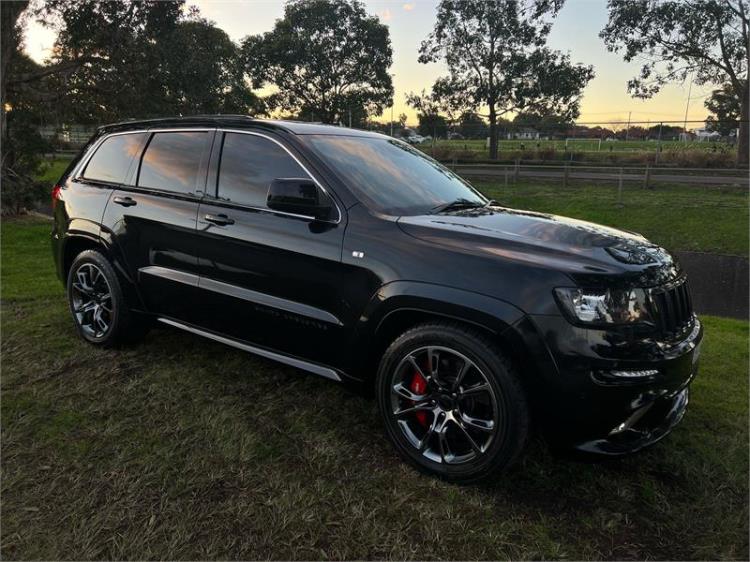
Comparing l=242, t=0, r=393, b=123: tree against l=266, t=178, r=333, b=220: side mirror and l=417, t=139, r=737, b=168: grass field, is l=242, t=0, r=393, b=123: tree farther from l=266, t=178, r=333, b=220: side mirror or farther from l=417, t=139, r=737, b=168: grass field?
l=266, t=178, r=333, b=220: side mirror

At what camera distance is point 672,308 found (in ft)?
8.96

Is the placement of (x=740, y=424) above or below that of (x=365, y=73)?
below

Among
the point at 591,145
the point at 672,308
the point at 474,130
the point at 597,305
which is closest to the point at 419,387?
the point at 597,305

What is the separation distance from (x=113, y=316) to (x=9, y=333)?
1299mm

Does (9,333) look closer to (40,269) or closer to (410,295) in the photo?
(40,269)

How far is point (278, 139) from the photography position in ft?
11.4

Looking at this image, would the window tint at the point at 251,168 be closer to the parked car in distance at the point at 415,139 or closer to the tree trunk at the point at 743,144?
the tree trunk at the point at 743,144

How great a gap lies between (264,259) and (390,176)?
1.00 metres

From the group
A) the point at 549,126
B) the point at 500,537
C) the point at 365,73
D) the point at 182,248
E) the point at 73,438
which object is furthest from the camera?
the point at 365,73

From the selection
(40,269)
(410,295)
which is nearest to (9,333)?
(40,269)

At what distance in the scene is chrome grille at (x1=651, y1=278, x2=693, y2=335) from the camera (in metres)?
2.63

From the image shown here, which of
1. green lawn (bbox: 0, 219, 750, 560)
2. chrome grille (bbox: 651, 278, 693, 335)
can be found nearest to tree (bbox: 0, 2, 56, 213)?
green lawn (bbox: 0, 219, 750, 560)

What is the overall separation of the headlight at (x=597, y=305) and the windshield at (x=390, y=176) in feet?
3.72

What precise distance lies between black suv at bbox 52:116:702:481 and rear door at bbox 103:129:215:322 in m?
0.02
